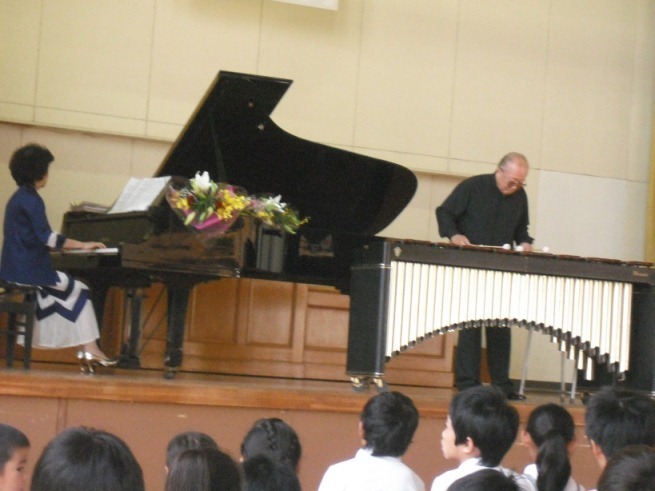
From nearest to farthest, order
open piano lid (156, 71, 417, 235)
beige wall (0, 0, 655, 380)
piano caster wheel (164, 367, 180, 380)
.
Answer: piano caster wheel (164, 367, 180, 380) < open piano lid (156, 71, 417, 235) < beige wall (0, 0, 655, 380)

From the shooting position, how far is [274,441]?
3.01 m

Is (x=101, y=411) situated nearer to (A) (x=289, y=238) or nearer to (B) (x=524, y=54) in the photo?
(A) (x=289, y=238)

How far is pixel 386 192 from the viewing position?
6.64 m

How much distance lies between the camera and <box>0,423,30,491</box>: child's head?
221cm

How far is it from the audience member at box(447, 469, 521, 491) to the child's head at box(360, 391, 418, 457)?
4.68 ft

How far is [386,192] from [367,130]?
73.7 inches

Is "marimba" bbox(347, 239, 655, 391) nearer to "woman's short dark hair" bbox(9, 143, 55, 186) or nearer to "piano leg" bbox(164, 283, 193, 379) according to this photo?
"piano leg" bbox(164, 283, 193, 379)

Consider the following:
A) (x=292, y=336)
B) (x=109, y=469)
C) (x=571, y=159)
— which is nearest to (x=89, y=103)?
(x=292, y=336)

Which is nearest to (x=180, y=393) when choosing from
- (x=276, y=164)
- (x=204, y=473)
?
(x=276, y=164)

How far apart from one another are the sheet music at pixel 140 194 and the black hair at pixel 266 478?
11.1 feet

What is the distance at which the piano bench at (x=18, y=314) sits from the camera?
5.51m

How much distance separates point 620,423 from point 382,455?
831mm

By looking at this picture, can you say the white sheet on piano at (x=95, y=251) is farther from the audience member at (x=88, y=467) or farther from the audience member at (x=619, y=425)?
the audience member at (x=88, y=467)

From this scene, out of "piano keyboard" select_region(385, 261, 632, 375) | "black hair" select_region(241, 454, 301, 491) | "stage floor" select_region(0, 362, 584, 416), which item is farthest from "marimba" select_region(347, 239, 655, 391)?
"black hair" select_region(241, 454, 301, 491)
